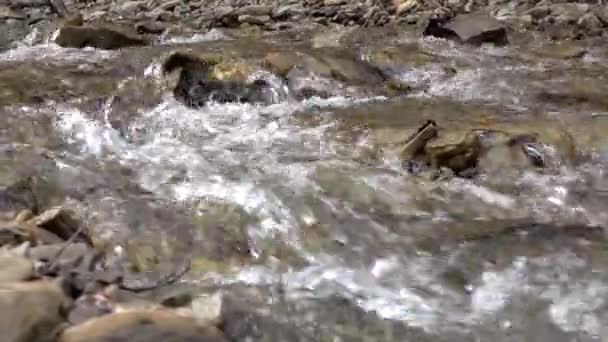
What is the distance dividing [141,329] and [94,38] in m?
6.48

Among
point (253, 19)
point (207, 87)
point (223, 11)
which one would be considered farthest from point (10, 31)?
point (207, 87)

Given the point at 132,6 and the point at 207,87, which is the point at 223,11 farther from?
the point at 207,87

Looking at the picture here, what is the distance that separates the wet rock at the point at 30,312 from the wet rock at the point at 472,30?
22.6ft

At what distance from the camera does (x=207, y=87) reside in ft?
23.1

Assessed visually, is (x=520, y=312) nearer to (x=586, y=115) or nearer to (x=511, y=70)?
(x=586, y=115)

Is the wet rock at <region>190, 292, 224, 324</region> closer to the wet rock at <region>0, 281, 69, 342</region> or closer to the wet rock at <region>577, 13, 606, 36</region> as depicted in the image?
the wet rock at <region>0, 281, 69, 342</region>

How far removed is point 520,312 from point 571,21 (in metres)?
7.01

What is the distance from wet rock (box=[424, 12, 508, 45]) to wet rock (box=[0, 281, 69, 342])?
6887 mm

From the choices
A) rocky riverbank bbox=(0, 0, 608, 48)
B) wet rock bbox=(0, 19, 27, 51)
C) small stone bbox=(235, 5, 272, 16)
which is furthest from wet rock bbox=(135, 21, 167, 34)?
wet rock bbox=(0, 19, 27, 51)

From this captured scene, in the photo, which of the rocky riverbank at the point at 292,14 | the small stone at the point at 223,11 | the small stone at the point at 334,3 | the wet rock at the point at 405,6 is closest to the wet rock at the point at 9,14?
the rocky riverbank at the point at 292,14

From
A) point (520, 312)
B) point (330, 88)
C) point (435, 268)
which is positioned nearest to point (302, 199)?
point (435, 268)

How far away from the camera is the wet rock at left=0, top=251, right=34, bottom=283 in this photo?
2.96m

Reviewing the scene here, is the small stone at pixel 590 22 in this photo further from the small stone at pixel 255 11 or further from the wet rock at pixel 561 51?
the small stone at pixel 255 11

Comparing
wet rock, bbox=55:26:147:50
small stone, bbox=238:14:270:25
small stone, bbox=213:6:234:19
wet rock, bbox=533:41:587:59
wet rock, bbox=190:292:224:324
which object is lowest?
wet rock, bbox=533:41:587:59
